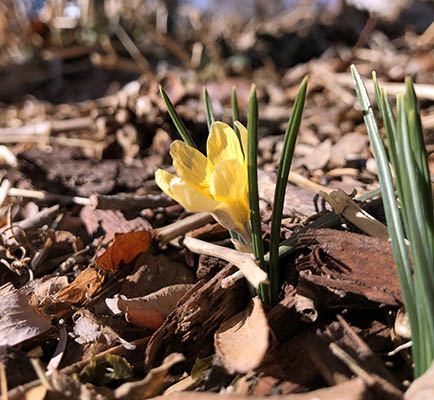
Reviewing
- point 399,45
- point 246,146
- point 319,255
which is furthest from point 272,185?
point 399,45

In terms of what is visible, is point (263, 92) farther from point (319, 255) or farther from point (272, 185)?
point (319, 255)

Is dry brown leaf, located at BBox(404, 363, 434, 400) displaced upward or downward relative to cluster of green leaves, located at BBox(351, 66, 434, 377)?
downward

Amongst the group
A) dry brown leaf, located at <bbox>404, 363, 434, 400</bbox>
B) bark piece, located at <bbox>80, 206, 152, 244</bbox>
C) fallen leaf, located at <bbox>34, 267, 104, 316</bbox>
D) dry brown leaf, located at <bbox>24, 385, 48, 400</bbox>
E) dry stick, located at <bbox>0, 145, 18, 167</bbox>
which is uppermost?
dry stick, located at <bbox>0, 145, 18, 167</bbox>

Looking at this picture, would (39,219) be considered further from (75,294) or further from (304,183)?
(304,183)

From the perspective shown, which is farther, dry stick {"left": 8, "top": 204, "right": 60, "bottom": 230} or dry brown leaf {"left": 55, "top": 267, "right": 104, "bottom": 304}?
dry stick {"left": 8, "top": 204, "right": 60, "bottom": 230}

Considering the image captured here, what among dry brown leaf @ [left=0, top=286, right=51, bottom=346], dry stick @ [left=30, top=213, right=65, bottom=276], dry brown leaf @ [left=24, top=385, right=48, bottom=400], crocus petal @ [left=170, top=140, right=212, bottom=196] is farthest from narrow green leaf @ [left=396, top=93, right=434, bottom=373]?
dry stick @ [left=30, top=213, right=65, bottom=276]

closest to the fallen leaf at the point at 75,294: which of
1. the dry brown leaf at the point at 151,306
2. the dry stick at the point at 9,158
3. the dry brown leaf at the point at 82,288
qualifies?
the dry brown leaf at the point at 82,288

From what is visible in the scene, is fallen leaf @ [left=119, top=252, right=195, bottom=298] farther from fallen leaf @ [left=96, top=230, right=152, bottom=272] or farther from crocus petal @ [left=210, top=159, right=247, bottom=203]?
crocus petal @ [left=210, top=159, right=247, bottom=203]

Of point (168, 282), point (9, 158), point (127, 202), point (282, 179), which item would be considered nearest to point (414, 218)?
point (282, 179)
